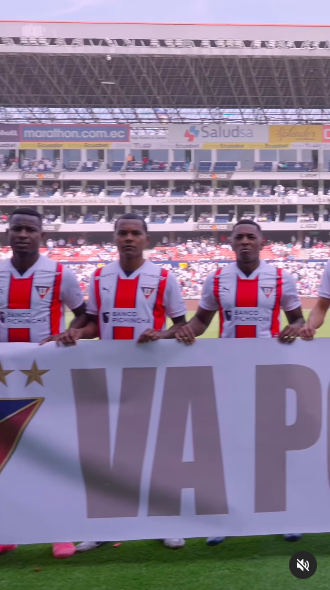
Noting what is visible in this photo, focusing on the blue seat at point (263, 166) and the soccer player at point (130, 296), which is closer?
the soccer player at point (130, 296)

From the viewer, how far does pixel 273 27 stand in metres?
Result: 22.7

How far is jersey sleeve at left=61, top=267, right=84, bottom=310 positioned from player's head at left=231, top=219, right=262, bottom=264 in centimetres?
83

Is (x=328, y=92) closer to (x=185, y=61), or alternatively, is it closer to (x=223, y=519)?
(x=185, y=61)

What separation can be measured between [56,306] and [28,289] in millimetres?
160

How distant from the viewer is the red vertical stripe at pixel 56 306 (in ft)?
9.42

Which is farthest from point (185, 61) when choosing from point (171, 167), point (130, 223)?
point (130, 223)

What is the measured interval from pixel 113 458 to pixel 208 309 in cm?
94

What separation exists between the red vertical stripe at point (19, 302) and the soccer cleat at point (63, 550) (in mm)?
935

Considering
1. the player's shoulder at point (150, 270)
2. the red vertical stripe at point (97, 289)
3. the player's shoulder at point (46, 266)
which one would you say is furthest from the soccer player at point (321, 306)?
the player's shoulder at point (46, 266)

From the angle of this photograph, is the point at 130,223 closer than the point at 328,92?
Yes

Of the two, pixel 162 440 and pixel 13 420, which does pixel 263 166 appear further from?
pixel 13 420

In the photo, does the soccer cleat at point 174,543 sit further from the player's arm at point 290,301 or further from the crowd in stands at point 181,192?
the crowd in stands at point 181,192

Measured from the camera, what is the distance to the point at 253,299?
2.96 meters

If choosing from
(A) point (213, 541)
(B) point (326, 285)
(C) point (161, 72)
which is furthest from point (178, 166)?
(A) point (213, 541)
